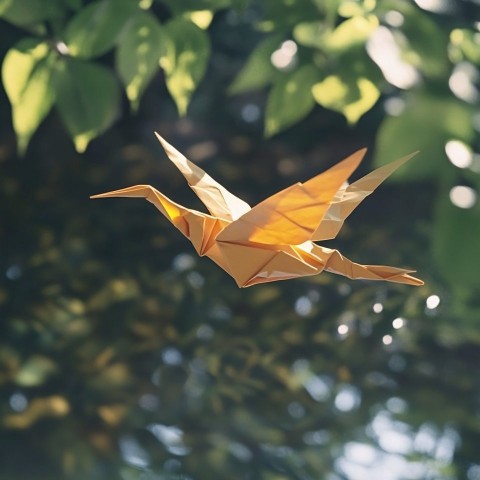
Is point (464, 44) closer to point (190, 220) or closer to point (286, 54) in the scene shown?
point (286, 54)

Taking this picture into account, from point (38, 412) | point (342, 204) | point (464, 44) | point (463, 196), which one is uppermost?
point (342, 204)

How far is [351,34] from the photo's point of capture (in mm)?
637

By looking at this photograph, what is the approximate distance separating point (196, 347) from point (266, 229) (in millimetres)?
753

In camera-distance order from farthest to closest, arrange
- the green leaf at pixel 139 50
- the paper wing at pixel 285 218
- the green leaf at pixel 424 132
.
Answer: the green leaf at pixel 424 132
the green leaf at pixel 139 50
the paper wing at pixel 285 218

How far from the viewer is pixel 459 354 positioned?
93 cm

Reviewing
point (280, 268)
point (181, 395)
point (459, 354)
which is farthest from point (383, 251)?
point (280, 268)

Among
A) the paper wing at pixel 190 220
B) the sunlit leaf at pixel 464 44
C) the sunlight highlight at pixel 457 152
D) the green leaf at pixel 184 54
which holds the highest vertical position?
the paper wing at pixel 190 220

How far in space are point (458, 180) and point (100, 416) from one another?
44cm

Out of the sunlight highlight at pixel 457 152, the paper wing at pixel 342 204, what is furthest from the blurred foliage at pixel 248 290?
the paper wing at pixel 342 204

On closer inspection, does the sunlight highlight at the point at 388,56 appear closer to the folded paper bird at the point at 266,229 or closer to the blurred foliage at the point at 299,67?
the blurred foliage at the point at 299,67

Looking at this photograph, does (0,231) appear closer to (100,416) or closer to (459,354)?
(100,416)

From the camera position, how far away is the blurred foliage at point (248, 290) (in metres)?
0.68

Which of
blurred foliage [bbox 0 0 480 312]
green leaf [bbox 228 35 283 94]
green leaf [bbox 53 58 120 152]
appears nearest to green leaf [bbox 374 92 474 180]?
blurred foliage [bbox 0 0 480 312]

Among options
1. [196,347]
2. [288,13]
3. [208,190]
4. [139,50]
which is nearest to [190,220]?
[208,190]
